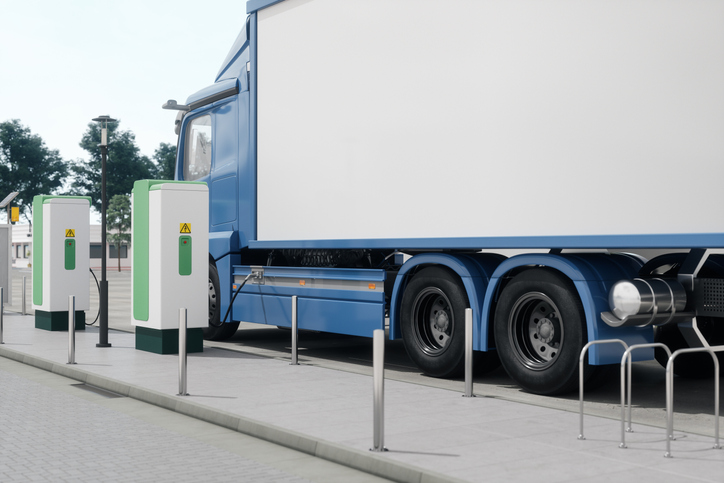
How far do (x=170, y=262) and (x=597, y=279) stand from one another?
646cm

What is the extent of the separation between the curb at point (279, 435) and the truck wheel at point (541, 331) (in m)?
2.95

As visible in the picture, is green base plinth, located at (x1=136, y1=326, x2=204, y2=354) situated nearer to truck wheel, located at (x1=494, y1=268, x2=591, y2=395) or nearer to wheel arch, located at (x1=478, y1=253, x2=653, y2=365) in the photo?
truck wheel, located at (x1=494, y1=268, x2=591, y2=395)

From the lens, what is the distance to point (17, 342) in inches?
561

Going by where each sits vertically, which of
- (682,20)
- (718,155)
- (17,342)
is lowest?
(17,342)

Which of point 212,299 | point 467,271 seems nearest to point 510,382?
point 467,271

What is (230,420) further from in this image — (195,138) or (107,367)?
(195,138)

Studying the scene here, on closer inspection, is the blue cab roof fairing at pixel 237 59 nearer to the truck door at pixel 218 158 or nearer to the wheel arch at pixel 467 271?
the truck door at pixel 218 158

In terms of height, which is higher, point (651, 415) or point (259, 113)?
point (259, 113)

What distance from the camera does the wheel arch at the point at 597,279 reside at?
8.08 metres

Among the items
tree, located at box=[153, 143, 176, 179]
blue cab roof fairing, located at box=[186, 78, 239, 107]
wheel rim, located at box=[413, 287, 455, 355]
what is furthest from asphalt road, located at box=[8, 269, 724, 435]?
tree, located at box=[153, 143, 176, 179]

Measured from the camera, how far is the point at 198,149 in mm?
14469

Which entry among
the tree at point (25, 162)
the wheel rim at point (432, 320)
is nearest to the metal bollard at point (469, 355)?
the wheel rim at point (432, 320)

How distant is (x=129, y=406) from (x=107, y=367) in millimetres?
2370

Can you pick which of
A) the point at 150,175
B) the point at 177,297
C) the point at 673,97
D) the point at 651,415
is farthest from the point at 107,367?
the point at 150,175
